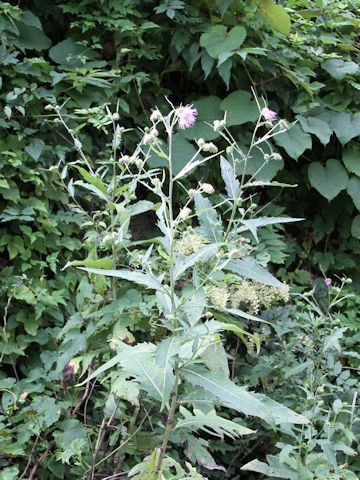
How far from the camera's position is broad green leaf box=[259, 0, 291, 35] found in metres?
3.02

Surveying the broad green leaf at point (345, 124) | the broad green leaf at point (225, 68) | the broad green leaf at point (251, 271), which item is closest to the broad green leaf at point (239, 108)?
the broad green leaf at point (225, 68)

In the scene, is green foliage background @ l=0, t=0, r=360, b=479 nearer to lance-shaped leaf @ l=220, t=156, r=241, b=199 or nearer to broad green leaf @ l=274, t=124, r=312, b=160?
broad green leaf @ l=274, t=124, r=312, b=160

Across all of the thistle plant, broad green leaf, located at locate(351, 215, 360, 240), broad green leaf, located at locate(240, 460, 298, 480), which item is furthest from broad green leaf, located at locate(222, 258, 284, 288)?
broad green leaf, located at locate(351, 215, 360, 240)

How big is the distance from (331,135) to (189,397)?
2.25 metres

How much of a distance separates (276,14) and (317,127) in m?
0.62

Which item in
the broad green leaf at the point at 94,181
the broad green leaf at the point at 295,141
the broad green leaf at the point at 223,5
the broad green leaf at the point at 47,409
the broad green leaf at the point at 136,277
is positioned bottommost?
the broad green leaf at the point at 47,409

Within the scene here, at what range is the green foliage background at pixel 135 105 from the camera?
2340 mm

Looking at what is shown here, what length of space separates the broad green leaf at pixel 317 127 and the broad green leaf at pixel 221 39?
0.51 metres

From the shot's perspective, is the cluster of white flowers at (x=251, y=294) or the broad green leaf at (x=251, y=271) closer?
the broad green leaf at (x=251, y=271)

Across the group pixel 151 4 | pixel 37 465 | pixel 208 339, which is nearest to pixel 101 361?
pixel 37 465

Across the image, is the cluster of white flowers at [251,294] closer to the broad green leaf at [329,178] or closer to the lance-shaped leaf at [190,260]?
the lance-shaped leaf at [190,260]

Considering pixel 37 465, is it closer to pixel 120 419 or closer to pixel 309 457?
pixel 120 419

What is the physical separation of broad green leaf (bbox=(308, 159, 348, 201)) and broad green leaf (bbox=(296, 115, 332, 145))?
0.19 meters

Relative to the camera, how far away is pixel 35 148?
2477 millimetres
